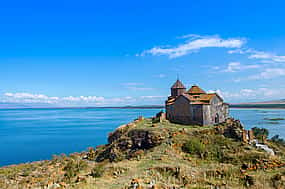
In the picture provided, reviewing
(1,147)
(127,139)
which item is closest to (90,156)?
(127,139)

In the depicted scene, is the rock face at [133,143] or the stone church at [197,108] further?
the stone church at [197,108]

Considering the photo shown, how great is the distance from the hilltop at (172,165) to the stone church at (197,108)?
1.39m

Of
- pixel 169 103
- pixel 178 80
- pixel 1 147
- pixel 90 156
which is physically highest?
pixel 178 80

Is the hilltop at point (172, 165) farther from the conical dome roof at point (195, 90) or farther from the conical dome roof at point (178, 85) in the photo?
the conical dome roof at point (178, 85)

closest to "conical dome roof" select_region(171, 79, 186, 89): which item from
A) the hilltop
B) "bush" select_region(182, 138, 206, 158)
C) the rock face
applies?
the hilltop

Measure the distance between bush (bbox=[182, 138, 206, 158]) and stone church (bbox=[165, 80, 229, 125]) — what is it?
4940 millimetres

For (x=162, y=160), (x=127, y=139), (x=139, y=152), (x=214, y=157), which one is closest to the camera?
(x=162, y=160)

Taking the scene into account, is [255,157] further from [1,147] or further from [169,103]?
[1,147]

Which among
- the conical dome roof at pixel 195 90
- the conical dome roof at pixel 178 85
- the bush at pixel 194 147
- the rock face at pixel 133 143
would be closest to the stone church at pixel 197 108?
the conical dome roof at pixel 195 90

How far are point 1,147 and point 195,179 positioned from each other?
48.0m

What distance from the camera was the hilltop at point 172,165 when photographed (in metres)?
10.3

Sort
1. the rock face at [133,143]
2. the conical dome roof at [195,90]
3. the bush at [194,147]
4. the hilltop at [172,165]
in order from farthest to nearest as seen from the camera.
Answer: the conical dome roof at [195,90], the rock face at [133,143], the bush at [194,147], the hilltop at [172,165]

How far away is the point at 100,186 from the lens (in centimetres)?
980

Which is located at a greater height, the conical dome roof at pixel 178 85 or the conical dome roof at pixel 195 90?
the conical dome roof at pixel 178 85
